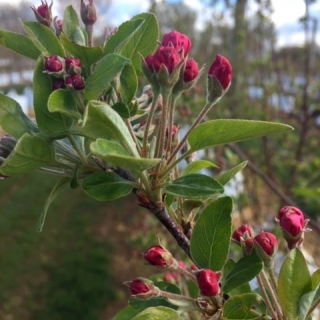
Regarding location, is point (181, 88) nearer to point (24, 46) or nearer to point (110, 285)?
point (24, 46)

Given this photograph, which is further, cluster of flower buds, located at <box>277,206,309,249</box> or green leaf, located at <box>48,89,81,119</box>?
cluster of flower buds, located at <box>277,206,309,249</box>

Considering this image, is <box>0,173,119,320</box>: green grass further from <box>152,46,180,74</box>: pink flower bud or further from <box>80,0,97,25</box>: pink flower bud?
<box>152,46,180,74</box>: pink flower bud

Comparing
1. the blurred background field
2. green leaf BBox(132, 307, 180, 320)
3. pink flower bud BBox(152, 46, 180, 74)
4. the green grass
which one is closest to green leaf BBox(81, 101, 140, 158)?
pink flower bud BBox(152, 46, 180, 74)

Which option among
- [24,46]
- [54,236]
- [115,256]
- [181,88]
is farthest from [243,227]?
[54,236]

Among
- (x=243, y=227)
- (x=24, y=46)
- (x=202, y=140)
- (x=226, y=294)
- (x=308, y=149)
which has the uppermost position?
(x=24, y=46)

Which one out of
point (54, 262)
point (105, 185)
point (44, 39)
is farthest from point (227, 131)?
point (54, 262)
